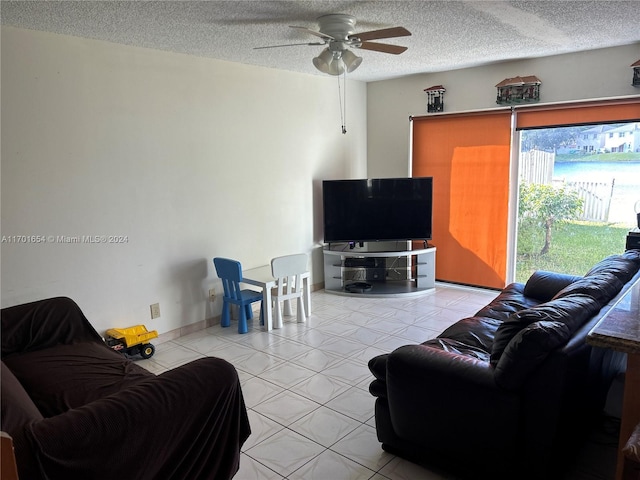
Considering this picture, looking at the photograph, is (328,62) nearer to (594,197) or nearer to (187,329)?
(187,329)

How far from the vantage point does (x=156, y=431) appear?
1.66m

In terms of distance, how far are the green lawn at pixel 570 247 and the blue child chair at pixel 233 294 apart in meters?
2.90

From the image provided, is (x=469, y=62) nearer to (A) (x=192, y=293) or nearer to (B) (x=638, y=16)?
(B) (x=638, y=16)

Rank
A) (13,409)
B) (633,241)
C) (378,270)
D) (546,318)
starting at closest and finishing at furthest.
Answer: (13,409), (546,318), (633,241), (378,270)

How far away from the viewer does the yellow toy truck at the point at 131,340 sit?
11.6 ft

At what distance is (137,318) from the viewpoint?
3.85 metres

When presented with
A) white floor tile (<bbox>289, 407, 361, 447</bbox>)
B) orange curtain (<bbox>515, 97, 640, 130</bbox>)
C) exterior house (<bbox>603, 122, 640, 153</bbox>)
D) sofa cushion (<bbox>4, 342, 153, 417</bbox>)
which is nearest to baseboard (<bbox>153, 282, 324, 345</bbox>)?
sofa cushion (<bbox>4, 342, 153, 417</bbox>)

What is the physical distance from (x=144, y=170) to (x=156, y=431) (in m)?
2.59

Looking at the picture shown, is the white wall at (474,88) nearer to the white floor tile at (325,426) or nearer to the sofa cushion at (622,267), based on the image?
the sofa cushion at (622,267)

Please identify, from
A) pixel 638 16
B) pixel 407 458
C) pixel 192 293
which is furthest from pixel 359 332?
pixel 638 16

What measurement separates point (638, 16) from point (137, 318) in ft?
13.8

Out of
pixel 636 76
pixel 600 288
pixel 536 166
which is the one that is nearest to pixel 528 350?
pixel 600 288

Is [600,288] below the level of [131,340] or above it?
above

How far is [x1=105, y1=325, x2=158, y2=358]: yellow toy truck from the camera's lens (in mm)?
3545
